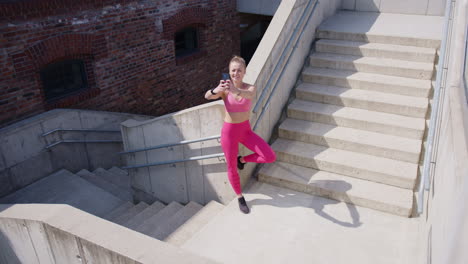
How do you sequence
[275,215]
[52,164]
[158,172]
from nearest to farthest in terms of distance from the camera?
[275,215] → [158,172] → [52,164]

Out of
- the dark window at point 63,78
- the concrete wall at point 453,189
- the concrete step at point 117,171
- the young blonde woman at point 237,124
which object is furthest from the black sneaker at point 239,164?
the dark window at point 63,78

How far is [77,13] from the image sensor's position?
7.16 meters

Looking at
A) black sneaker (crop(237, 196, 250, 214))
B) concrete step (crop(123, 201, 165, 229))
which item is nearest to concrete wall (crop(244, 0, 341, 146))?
black sneaker (crop(237, 196, 250, 214))

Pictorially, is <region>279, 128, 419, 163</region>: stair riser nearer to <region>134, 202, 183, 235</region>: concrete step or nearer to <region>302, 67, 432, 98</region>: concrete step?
<region>302, 67, 432, 98</region>: concrete step

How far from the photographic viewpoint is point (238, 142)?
469 cm

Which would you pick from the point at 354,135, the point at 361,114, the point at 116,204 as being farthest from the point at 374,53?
the point at 116,204

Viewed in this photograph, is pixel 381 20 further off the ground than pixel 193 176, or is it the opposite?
pixel 381 20

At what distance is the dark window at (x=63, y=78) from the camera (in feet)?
24.0

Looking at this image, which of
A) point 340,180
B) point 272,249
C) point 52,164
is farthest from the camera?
point 52,164

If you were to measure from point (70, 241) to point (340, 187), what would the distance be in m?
3.16

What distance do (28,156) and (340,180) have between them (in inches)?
205

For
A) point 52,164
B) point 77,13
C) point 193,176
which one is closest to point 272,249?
point 193,176

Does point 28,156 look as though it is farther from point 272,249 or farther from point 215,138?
point 272,249

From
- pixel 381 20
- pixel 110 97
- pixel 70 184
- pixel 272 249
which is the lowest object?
pixel 70 184
